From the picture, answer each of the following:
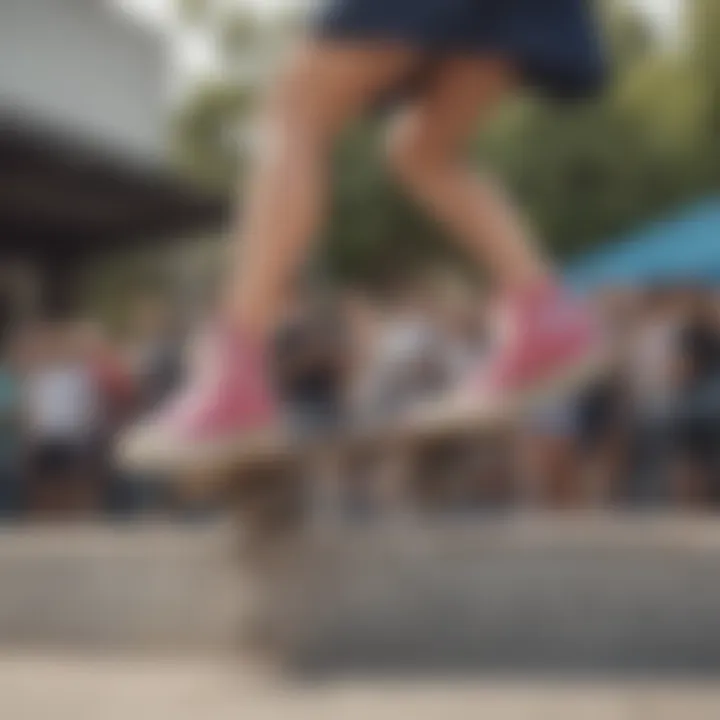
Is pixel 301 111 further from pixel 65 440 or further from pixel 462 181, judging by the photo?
pixel 65 440

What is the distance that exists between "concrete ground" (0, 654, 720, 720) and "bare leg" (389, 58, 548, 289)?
0.88m

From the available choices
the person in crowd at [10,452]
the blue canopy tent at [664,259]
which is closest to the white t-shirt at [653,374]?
the blue canopy tent at [664,259]

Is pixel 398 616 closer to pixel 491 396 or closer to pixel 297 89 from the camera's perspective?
pixel 491 396

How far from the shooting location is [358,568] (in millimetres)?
3529

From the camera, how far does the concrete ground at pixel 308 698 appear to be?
288 cm

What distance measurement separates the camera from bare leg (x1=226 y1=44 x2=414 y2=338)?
303cm

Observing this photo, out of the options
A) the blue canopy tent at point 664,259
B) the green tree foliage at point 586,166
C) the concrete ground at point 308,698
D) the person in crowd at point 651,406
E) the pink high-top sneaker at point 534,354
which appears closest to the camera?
the concrete ground at point 308,698

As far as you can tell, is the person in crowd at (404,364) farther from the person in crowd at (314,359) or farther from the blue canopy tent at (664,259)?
the blue canopy tent at (664,259)

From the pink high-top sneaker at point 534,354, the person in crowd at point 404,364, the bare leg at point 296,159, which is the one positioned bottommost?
the pink high-top sneaker at point 534,354

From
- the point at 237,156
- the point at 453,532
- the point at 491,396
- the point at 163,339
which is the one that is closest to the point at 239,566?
the point at 453,532

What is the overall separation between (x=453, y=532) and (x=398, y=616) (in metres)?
0.26

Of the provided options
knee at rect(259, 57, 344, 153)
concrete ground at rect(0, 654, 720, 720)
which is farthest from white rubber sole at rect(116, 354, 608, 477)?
knee at rect(259, 57, 344, 153)

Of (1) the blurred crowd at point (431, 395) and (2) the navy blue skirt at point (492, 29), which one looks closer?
(2) the navy blue skirt at point (492, 29)

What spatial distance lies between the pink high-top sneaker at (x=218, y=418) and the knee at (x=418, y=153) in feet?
1.73
